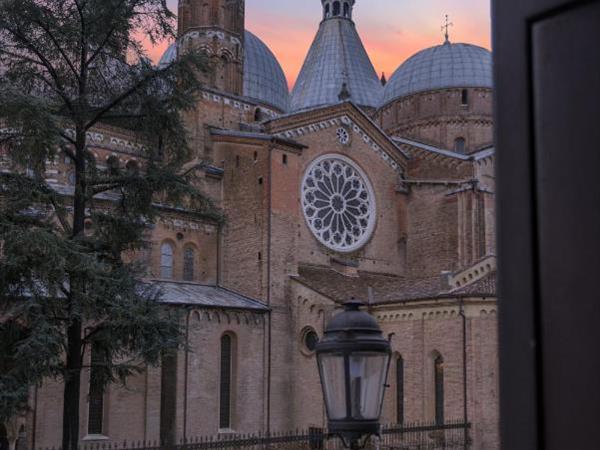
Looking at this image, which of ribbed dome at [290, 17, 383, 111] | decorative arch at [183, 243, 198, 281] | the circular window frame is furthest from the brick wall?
decorative arch at [183, 243, 198, 281]

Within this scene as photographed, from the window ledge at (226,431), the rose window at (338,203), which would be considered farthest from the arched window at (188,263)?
the window ledge at (226,431)

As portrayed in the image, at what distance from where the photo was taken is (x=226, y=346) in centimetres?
2422

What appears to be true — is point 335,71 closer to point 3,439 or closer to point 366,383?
point 3,439

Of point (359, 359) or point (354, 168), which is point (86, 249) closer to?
point (359, 359)

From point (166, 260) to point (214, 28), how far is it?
9675mm

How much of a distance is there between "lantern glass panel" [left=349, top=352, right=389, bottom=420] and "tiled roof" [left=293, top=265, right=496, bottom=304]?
58.7 ft

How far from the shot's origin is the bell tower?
98.2 feet

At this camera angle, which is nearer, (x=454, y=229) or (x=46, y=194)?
(x=46, y=194)

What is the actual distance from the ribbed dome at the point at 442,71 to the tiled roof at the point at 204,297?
16.7m

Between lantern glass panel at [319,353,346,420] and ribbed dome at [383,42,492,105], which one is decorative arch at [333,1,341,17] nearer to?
ribbed dome at [383,42,492,105]

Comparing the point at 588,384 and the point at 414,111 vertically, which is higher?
the point at 414,111

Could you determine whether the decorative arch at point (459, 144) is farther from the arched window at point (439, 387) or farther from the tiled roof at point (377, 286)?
the arched window at point (439, 387)

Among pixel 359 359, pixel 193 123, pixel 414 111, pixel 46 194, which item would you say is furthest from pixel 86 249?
pixel 414 111

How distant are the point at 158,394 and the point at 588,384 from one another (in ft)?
72.1
